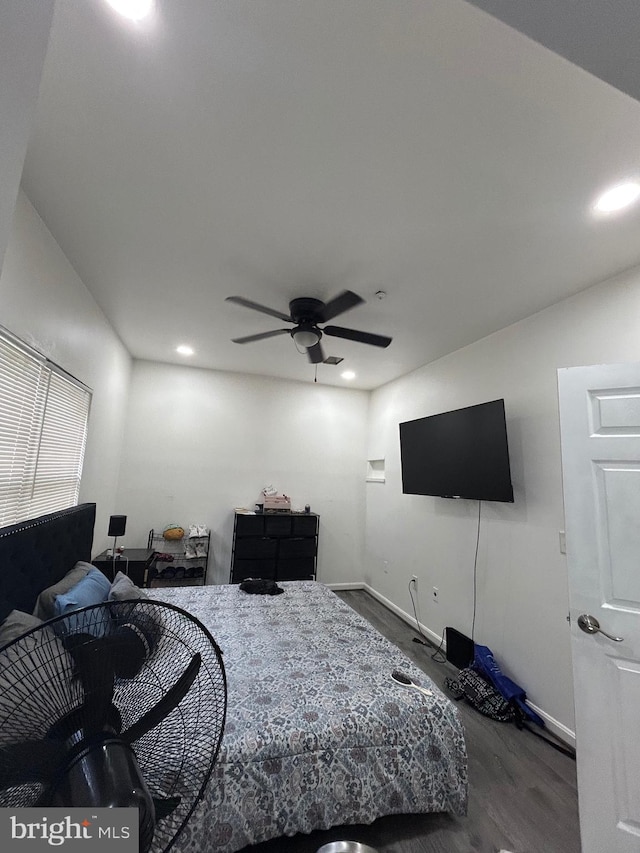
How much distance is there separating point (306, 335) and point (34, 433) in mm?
1734

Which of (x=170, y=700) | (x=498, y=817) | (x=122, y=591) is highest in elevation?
(x=170, y=700)

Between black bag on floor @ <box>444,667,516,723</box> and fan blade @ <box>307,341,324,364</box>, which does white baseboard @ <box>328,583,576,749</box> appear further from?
fan blade @ <box>307,341,324,364</box>

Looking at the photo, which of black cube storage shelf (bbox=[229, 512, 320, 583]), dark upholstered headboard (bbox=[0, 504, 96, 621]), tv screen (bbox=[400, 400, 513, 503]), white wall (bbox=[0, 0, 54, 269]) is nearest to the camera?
white wall (bbox=[0, 0, 54, 269])

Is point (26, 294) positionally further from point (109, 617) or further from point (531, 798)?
point (531, 798)

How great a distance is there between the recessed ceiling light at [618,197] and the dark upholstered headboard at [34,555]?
9.76 feet

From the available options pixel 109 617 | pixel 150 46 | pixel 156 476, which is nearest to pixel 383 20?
pixel 150 46

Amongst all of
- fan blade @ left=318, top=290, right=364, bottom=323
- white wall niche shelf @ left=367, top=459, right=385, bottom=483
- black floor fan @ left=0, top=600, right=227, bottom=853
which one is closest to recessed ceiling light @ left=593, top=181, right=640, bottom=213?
fan blade @ left=318, top=290, right=364, bottom=323

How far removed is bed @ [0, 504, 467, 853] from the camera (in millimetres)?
1294

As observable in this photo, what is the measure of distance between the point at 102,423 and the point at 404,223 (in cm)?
300

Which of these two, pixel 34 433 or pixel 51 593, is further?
pixel 34 433

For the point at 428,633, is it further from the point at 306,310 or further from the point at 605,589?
the point at 306,310

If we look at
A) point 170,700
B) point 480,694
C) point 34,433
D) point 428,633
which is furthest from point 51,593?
point 428,633

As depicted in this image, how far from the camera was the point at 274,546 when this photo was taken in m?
4.18

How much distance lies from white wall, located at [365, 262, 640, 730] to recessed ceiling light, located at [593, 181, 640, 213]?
60 centimetres
